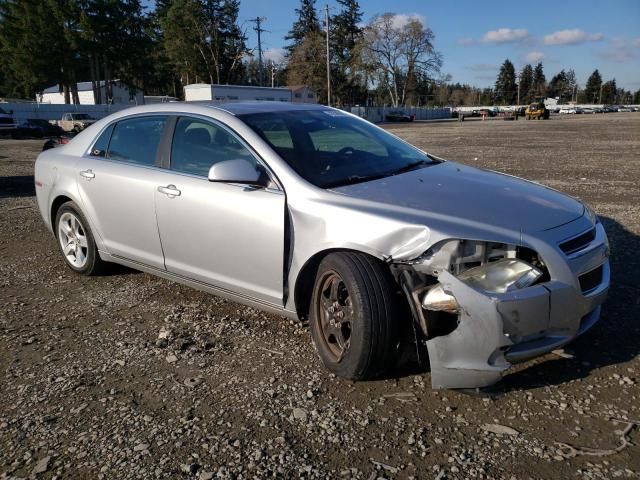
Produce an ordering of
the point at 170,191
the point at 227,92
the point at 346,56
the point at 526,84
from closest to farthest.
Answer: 1. the point at 170,191
2. the point at 227,92
3. the point at 346,56
4. the point at 526,84

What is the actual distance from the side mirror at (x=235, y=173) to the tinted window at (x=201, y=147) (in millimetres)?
224

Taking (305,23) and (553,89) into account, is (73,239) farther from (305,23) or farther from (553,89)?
(553,89)

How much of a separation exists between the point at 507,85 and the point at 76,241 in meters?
149

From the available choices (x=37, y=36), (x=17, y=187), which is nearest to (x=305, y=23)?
(x=37, y=36)

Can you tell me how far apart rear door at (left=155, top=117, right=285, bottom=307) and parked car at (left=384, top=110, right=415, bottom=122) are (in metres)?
68.7

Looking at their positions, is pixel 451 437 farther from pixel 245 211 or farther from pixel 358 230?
pixel 245 211

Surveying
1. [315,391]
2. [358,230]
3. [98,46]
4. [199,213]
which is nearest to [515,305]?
[358,230]

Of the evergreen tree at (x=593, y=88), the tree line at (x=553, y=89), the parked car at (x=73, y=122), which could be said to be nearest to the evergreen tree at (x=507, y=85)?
the tree line at (x=553, y=89)

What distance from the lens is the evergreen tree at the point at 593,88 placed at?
150000 millimetres

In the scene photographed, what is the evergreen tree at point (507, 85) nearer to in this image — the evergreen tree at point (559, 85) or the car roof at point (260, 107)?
the evergreen tree at point (559, 85)

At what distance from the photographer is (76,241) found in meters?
5.02

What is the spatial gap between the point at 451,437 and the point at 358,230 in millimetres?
1146

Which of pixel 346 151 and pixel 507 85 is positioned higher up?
pixel 507 85

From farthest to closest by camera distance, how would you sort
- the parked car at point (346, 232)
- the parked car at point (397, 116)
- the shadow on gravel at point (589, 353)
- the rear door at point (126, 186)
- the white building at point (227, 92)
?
the parked car at point (397, 116) → the white building at point (227, 92) → the rear door at point (126, 186) → the shadow on gravel at point (589, 353) → the parked car at point (346, 232)
